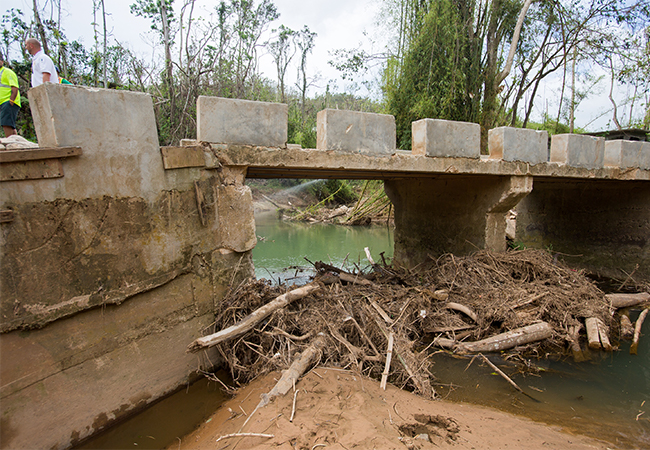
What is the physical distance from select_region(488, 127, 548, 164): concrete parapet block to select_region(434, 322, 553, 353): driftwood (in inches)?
99.0

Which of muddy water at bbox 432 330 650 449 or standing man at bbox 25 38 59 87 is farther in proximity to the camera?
standing man at bbox 25 38 59 87

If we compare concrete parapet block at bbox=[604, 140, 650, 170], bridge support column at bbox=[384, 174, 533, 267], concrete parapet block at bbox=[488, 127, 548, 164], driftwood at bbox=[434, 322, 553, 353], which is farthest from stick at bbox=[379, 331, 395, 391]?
concrete parapet block at bbox=[604, 140, 650, 170]

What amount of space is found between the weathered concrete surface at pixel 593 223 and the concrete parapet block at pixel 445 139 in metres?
2.88

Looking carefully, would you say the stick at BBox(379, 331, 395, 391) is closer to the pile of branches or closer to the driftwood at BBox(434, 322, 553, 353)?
the pile of branches

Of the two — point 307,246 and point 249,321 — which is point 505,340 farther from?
point 307,246

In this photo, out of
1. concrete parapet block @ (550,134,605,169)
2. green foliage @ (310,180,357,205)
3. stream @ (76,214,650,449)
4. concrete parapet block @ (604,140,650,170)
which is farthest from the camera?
green foliage @ (310,180,357,205)

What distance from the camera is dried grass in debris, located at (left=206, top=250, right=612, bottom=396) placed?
3707 mm

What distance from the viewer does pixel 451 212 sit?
694 centimetres

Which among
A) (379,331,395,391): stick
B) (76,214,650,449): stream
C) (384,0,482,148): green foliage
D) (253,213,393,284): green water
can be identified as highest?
(384,0,482,148): green foliage

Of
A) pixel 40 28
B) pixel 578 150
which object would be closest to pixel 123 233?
pixel 578 150

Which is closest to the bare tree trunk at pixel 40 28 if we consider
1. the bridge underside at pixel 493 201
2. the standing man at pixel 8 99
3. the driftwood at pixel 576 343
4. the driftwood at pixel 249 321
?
the standing man at pixel 8 99

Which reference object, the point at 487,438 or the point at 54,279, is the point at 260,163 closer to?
the point at 54,279

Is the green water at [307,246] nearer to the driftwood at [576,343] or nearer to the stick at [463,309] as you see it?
the stick at [463,309]

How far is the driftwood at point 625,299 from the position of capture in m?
→ 5.80
